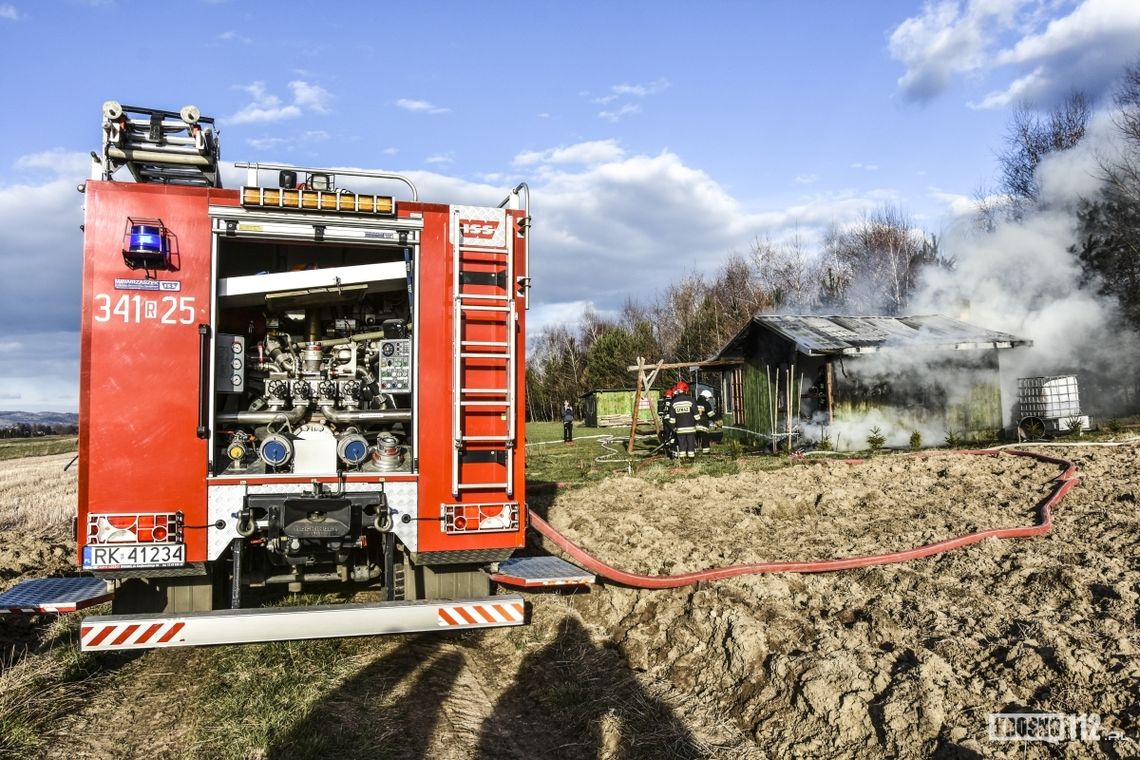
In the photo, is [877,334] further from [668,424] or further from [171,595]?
[171,595]

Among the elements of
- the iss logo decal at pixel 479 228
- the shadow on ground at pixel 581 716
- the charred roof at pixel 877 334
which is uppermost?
the charred roof at pixel 877 334

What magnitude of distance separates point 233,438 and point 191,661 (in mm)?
1622

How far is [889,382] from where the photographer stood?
60.6 feet

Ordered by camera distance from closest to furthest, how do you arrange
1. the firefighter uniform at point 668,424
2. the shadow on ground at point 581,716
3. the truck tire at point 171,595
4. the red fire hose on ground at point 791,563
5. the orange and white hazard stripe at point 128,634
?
the shadow on ground at point 581,716, the orange and white hazard stripe at point 128,634, the truck tire at point 171,595, the red fire hose on ground at point 791,563, the firefighter uniform at point 668,424

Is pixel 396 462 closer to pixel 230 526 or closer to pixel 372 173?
pixel 230 526

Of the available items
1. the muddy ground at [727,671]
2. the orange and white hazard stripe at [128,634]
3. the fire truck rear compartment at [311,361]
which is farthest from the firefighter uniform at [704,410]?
the orange and white hazard stripe at [128,634]

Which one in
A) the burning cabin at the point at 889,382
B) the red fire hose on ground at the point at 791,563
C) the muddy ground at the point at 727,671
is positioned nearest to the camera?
the muddy ground at the point at 727,671

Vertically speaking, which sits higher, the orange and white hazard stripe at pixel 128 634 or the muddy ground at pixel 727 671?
the orange and white hazard stripe at pixel 128 634

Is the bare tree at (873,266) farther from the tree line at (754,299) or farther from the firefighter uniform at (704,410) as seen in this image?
the firefighter uniform at (704,410)

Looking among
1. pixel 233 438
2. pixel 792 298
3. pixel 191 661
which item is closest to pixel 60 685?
pixel 191 661

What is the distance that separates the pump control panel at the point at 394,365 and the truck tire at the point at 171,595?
177 centimetres

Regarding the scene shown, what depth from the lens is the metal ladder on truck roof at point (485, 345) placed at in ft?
17.7

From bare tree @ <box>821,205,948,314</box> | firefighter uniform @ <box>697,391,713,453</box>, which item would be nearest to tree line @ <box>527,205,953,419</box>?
bare tree @ <box>821,205,948,314</box>

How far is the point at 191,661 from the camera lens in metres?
5.48
